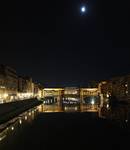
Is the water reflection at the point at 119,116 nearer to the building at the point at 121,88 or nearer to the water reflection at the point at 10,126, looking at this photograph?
the water reflection at the point at 10,126

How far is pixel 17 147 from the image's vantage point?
2411cm

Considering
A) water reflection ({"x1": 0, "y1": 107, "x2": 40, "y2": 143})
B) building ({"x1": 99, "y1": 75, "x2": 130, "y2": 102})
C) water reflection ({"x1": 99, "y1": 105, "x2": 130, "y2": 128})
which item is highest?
building ({"x1": 99, "y1": 75, "x2": 130, "y2": 102})

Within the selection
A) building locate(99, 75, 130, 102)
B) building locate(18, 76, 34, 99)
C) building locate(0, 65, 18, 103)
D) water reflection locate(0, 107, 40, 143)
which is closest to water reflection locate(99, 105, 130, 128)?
water reflection locate(0, 107, 40, 143)

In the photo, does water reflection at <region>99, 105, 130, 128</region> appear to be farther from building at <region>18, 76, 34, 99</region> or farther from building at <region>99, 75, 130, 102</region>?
building at <region>18, 76, 34, 99</region>

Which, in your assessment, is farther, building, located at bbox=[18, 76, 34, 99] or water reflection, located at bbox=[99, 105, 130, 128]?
building, located at bbox=[18, 76, 34, 99]

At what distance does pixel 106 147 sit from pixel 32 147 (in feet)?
15.7

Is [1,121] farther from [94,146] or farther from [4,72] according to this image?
[4,72]

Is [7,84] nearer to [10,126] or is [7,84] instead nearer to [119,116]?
[119,116]

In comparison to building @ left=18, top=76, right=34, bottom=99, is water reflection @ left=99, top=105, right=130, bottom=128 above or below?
below

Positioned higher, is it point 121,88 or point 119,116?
point 121,88

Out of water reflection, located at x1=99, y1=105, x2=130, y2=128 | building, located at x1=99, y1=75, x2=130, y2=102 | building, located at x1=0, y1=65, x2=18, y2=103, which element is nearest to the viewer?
water reflection, located at x1=99, y1=105, x2=130, y2=128

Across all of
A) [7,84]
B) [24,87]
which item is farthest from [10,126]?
[24,87]

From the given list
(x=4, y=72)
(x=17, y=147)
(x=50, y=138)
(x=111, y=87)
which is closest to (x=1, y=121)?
(x=50, y=138)

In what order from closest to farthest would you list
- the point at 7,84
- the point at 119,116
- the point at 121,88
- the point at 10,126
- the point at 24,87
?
the point at 10,126
the point at 119,116
the point at 7,84
the point at 121,88
the point at 24,87
